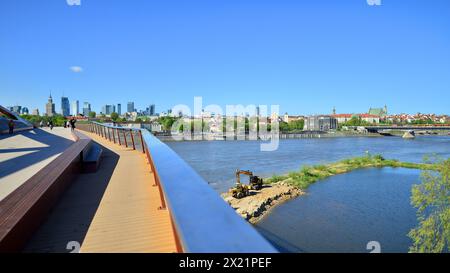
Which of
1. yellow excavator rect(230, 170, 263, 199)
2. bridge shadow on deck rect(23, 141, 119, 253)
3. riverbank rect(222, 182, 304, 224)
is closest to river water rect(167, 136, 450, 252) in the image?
riverbank rect(222, 182, 304, 224)

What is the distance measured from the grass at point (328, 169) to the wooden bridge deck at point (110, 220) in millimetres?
20132

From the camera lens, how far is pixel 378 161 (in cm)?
3862

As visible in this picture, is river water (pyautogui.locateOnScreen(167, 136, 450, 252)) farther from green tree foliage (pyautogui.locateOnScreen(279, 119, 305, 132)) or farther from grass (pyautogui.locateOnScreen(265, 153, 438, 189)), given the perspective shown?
green tree foliage (pyautogui.locateOnScreen(279, 119, 305, 132))

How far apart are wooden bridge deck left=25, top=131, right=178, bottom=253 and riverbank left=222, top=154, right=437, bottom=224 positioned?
927cm

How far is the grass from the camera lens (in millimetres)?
27139

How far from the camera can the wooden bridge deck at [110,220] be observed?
274 centimetres

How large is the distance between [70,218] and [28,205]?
53cm

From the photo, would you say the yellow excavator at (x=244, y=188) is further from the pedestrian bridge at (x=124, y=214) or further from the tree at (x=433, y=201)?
the pedestrian bridge at (x=124, y=214)

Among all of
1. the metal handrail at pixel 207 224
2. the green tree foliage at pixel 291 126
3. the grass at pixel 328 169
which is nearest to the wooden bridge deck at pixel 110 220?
the metal handrail at pixel 207 224

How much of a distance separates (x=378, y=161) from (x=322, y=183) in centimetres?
1394

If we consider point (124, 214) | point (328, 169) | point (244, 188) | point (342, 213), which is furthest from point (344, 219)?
point (124, 214)

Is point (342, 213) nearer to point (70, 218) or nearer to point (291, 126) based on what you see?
point (70, 218)

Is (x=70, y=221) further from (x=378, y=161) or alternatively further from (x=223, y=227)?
(x=378, y=161)

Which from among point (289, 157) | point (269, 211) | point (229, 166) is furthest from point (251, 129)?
point (269, 211)
